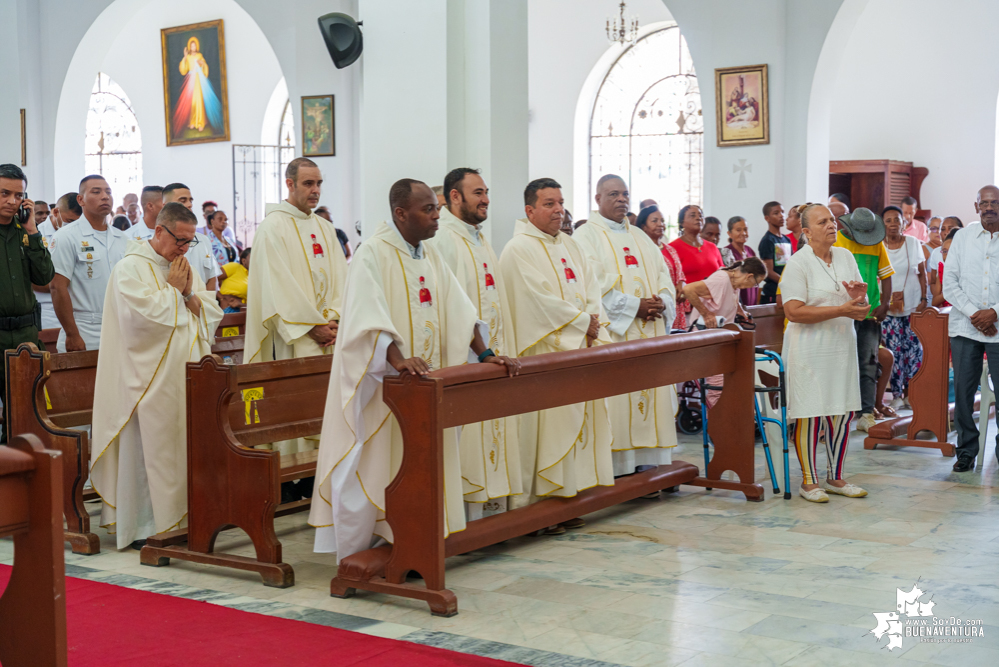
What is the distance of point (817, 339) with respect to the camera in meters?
5.71

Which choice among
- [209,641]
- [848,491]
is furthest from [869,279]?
[209,641]

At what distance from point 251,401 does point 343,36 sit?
3.09 metres

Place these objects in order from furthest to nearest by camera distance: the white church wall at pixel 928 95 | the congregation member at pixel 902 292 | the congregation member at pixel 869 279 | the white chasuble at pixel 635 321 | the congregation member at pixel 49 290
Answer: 1. the white church wall at pixel 928 95
2. the congregation member at pixel 902 292
3. the congregation member at pixel 869 279
4. the congregation member at pixel 49 290
5. the white chasuble at pixel 635 321

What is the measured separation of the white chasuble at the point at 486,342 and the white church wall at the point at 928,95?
11347 mm

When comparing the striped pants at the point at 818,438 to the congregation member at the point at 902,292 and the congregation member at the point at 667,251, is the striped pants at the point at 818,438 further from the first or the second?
the congregation member at the point at 902,292

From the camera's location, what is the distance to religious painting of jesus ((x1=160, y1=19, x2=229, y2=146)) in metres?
18.7

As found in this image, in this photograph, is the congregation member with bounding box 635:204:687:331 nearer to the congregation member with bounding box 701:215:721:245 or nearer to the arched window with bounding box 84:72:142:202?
A: the congregation member with bounding box 701:215:721:245

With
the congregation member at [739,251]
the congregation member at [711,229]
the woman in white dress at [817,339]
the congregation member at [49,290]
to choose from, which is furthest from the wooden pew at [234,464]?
the congregation member at [711,229]

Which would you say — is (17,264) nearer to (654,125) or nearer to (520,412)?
(520,412)

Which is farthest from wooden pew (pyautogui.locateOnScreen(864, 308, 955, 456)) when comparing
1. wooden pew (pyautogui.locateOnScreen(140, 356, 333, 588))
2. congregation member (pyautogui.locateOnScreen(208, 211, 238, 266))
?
congregation member (pyautogui.locateOnScreen(208, 211, 238, 266))

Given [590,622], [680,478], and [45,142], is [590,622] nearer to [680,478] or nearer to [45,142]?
[680,478]

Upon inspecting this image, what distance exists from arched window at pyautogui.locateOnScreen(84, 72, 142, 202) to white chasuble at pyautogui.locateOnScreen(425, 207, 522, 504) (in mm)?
16791

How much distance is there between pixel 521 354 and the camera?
544 cm

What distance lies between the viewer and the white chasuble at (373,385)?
13.6 ft
